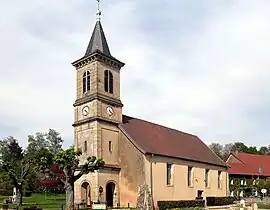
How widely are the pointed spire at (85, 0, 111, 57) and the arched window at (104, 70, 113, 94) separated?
236cm

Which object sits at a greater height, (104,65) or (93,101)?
(104,65)

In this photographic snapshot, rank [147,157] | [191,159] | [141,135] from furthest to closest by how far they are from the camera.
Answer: [191,159] → [141,135] → [147,157]

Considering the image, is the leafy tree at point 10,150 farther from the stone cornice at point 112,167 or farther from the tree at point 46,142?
the stone cornice at point 112,167

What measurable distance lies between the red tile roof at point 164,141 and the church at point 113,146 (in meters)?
0.15

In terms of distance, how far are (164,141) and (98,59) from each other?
13380 millimetres

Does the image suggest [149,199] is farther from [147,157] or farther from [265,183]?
[265,183]

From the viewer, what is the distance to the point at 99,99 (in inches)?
1560

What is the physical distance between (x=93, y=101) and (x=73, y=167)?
9.96m

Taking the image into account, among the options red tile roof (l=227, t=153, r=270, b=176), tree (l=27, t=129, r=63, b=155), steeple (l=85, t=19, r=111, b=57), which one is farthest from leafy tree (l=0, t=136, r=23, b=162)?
steeple (l=85, t=19, r=111, b=57)

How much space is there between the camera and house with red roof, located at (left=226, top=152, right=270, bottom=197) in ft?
235

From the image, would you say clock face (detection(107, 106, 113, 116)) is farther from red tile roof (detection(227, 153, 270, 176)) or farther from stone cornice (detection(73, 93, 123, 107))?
red tile roof (detection(227, 153, 270, 176))

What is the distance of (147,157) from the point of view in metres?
39.0

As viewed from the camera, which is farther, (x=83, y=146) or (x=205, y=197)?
(x=205, y=197)

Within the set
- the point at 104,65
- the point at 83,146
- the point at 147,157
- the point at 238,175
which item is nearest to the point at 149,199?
the point at 147,157
